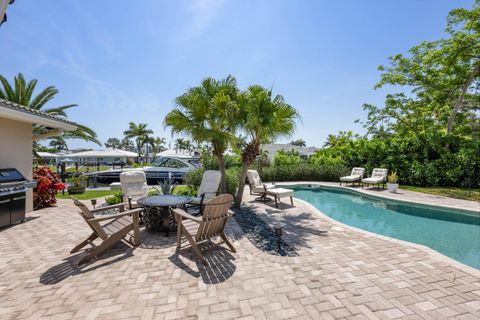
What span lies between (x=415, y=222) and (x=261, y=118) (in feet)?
20.1

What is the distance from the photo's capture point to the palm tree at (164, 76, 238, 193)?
7.03 meters

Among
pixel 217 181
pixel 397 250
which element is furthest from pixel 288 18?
pixel 397 250

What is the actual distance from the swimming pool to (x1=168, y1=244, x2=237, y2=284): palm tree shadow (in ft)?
15.5

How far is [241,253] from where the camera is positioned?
13.0ft

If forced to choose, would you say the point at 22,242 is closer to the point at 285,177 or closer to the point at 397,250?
the point at 397,250

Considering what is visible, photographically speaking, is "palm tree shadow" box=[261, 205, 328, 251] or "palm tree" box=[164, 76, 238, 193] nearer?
"palm tree shadow" box=[261, 205, 328, 251]

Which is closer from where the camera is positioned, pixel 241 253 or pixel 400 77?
pixel 241 253

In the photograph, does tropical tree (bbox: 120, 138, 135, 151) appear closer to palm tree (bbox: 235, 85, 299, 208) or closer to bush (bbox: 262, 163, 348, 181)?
bush (bbox: 262, 163, 348, 181)

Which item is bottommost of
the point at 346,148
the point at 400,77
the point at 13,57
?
the point at 346,148

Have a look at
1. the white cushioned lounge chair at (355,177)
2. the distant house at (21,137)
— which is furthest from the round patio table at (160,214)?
the white cushioned lounge chair at (355,177)

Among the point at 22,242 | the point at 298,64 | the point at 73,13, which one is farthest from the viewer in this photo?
the point at 298,64

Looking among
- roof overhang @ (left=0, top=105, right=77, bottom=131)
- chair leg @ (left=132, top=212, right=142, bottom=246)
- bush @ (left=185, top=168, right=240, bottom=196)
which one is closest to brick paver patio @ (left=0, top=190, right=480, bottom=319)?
chair leg @ (left=132, top=212, right=142, bottom=246)

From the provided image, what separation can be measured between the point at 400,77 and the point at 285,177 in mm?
13389

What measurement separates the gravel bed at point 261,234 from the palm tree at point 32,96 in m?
9.88
